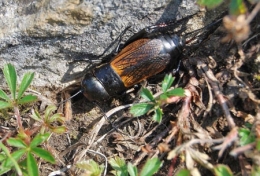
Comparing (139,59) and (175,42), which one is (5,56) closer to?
(139,59)

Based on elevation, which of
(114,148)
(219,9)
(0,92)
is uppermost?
(0,92)

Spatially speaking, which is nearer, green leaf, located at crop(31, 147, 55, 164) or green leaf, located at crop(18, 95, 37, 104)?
green leaf, located at crop(31, 147, 55, 164)

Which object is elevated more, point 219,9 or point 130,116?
point 219,9

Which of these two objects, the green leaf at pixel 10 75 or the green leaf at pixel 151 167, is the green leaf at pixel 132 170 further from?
the green leaf at pixel 10 75

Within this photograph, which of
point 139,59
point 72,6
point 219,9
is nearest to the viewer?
point 72,6

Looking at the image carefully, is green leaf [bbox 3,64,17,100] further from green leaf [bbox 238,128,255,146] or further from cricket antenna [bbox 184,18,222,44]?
green leaf [bbox 238,128,255,146]

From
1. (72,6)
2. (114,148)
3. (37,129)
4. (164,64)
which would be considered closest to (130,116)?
(114,148)

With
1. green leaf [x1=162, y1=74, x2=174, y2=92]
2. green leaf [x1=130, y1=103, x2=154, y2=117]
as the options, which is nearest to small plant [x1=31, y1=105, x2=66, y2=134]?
green leaf [x1=130, y1=103, x2=154, y2=117]
